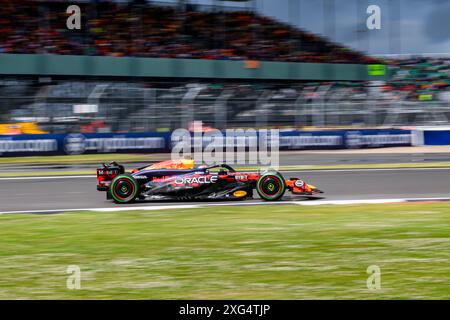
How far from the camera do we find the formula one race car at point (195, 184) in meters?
11.7

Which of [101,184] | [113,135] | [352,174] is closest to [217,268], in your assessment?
[101,184]

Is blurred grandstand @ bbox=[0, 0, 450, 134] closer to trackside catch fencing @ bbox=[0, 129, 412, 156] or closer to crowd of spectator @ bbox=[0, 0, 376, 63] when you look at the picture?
crowd of spectator @ bbox=[0, 0, 376, 63]

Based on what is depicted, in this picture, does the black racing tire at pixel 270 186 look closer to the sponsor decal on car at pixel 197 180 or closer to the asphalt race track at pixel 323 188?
the asphalt race track at pixel 323 188

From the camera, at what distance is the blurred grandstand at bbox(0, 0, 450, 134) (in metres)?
24.4

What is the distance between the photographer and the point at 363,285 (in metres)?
5.81

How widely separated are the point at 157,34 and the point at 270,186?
21.8 m

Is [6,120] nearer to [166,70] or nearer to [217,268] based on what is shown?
[166,70]

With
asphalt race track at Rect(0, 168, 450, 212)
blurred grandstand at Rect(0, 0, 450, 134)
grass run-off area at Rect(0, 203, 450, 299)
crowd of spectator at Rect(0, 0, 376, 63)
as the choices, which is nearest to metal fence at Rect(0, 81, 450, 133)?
blurred grandstand at Rect(0, 0, 450, 134)

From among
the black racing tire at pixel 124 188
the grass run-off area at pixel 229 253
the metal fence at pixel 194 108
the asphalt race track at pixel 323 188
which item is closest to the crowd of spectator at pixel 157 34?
the metal fence at pixel 194 108

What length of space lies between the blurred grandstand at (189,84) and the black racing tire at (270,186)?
1336cm

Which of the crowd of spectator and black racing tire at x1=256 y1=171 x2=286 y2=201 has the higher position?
the crowd of spectator

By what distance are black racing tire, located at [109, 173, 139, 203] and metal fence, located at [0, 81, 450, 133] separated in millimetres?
12513

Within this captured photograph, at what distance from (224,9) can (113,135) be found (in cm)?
1317
